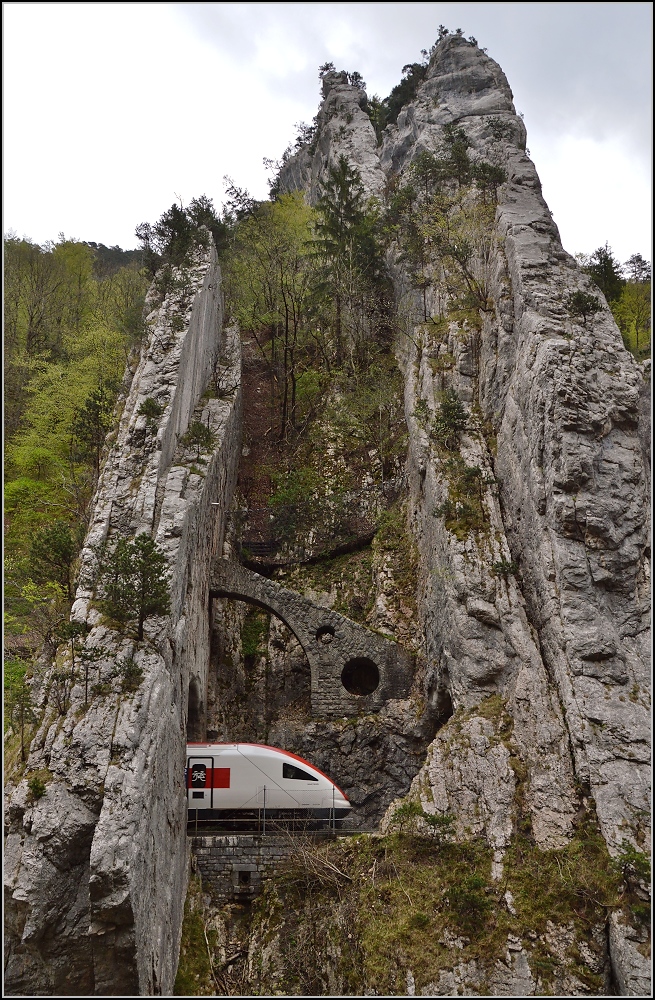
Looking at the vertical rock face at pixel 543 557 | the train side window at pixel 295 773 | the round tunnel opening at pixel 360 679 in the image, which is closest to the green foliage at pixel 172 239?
the vertical rock face at pixel 543 557

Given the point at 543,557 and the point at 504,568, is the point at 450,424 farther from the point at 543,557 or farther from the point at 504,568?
the point at 543,557

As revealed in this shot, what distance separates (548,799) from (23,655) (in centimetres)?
1456

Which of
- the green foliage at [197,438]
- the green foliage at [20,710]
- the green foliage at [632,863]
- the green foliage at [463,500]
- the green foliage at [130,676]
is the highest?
the green foliage at [197,438]

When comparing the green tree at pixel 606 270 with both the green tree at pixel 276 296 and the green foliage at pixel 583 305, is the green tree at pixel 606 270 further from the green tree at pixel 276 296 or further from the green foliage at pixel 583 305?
the green tree at pixel 276 296

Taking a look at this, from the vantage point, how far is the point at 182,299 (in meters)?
24.9

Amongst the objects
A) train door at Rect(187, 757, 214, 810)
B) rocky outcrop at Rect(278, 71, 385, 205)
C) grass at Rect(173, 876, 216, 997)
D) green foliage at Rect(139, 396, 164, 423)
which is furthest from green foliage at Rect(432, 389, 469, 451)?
rocky outcrop at Rect(278, 71, 385, 205)

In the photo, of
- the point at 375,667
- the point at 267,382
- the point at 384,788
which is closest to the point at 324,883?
the point at 384,788

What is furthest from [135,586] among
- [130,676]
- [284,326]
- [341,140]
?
[341,140]

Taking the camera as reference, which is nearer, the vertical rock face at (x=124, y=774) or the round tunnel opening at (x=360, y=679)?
the vertical rock face at (x=124, y=774)

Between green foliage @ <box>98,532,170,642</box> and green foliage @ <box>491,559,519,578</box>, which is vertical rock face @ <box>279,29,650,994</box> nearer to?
green foliage @ <box>491,559,519,578</box>

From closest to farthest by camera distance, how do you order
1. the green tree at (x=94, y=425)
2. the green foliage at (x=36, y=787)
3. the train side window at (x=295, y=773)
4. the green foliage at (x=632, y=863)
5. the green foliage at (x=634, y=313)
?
the green foliage at (x=632, y=863), the green foliage at (x=36, y=787), the train side window at (x=295, y=773), the green tree at (x=94, y=425), the green foliage at (x=634, y=313)

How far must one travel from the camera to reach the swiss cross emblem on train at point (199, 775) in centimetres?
1722

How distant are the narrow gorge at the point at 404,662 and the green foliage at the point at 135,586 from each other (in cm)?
48

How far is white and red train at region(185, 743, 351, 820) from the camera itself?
56.3 feet
